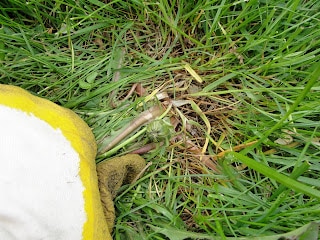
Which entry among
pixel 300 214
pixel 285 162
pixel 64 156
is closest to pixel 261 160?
pixel 285 162

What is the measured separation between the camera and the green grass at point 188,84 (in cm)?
130

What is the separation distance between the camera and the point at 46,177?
3.40 ft

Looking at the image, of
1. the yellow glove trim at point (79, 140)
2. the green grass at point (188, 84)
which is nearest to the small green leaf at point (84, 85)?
the green grass at point (188, 84)

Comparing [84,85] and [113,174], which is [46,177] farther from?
[84,85]

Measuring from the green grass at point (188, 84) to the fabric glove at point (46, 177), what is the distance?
0.18m

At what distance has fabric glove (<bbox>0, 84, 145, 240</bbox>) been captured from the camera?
38.4 inches

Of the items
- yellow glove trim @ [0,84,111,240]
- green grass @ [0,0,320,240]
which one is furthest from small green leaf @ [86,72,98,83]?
yellow glove trim @ [0,84,111,240]

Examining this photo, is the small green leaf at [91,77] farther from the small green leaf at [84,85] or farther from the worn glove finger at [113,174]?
the worn glove finger at [113,174]

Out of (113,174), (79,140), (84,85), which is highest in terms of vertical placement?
(84,85)

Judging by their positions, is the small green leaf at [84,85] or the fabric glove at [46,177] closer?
the fabric glove at [46,177]

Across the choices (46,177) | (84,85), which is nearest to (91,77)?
(84,85)

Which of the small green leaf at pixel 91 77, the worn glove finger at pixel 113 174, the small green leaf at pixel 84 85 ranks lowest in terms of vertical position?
the worn glove finger at pixel 113 174

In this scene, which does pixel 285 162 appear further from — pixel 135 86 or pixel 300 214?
pixel 135 86

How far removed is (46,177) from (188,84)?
0.58 meters
